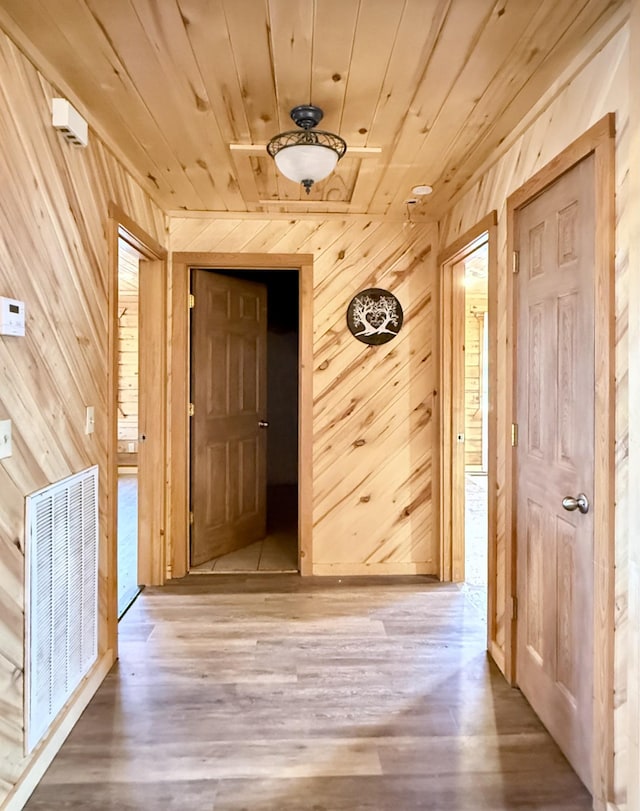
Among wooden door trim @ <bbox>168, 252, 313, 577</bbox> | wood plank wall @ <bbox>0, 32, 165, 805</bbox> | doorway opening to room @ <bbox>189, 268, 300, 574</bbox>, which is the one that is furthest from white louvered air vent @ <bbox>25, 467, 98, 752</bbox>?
doorway opening to room @ <bbox>189, 268, 300, 574</bbox>

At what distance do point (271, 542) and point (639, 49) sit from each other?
3.74m

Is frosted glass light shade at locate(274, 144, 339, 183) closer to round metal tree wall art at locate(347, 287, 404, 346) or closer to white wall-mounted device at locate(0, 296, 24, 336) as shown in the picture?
white wall-mounted device at locate(0, 296, 24, 336)

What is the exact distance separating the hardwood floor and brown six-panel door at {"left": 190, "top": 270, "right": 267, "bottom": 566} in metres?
0.86

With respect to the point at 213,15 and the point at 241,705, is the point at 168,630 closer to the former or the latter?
the point at 241,705

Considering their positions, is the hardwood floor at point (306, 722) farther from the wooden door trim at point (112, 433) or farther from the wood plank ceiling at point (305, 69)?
the wood plank ceiling at point (305, 69)

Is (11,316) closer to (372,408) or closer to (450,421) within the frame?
(372,408)

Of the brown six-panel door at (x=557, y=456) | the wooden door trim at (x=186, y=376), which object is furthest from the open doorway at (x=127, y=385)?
the brown six-panel door at (x=557, y=456)

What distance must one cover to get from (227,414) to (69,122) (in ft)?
7.43

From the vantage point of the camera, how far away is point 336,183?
9.34 feet

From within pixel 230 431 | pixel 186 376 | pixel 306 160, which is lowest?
pixel 230 431

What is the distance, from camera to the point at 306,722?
2002 millimetres

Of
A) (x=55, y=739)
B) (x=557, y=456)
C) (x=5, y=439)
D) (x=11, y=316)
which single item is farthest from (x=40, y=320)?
(x=557, y=456)

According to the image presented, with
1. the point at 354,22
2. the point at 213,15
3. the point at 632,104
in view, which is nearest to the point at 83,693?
the point at 213,15

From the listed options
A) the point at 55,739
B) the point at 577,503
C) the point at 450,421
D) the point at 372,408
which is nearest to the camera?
the point at 577,503
